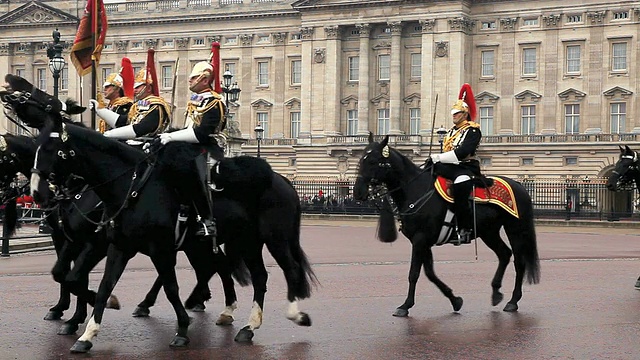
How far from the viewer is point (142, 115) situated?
1060 centimetres

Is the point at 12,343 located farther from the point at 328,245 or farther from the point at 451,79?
the point at 451,79

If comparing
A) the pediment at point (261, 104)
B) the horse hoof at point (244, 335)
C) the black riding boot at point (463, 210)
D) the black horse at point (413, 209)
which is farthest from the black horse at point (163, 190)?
the pediment at point (261, 104)

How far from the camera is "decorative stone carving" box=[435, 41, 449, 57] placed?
65.2 m

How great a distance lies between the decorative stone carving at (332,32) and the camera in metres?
69.4

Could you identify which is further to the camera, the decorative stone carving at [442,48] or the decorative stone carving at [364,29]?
the decorative stone carving at [364,29]

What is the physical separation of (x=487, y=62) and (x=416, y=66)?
200 inches

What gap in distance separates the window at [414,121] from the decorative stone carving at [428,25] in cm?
554

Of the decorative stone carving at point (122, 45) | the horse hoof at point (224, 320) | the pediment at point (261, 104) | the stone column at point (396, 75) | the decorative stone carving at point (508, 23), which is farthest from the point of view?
the decorative stone carving at point (122, 45)

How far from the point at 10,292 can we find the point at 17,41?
7166 cm

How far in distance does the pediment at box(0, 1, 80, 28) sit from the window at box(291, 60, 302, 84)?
2007cm

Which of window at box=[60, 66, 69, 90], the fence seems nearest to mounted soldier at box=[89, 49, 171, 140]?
the fence

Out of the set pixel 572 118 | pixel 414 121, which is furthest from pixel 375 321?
pixel 414 121

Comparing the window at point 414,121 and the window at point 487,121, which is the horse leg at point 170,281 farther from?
the window at point 414,121

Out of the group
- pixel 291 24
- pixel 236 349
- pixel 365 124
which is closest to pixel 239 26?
pixel 291 24
